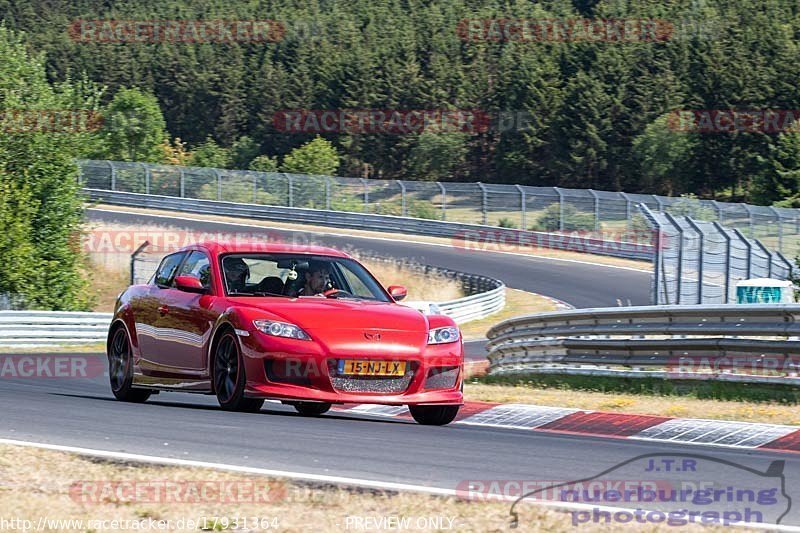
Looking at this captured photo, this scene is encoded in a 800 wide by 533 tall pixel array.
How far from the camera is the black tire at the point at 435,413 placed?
9805mm

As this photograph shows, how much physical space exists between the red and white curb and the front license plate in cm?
119

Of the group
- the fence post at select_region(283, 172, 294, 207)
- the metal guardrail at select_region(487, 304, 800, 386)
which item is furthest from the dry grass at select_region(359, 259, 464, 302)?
the metal guardrail at select_region(487, 304, 800, 386)

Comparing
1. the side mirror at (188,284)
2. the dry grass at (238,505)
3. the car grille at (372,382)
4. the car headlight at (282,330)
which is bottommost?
the car grille at (372,382)

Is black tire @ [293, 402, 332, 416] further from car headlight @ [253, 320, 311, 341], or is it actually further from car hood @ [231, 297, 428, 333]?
car headlight @ [253, 320, 311, 341]

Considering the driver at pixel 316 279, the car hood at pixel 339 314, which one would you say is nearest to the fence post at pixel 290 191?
the driver at pixel 316 279

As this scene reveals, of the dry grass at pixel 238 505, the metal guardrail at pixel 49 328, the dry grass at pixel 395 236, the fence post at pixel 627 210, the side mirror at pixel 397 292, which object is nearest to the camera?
the dry grass at pixel 238 505

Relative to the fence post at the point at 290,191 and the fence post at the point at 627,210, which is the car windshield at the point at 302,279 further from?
the fence post at the point at 290,191

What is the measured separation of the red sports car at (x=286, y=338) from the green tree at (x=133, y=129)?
9277 centimetres

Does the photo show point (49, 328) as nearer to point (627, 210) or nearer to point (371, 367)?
point (371, 367)

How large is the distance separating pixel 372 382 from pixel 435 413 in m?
0.86

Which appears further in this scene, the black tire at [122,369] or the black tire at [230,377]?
the black tire at [122,369]

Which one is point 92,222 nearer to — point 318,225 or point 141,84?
point 318,225

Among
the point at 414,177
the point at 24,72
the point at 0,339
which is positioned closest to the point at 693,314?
the point at 0,339

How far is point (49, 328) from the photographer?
2595cm
